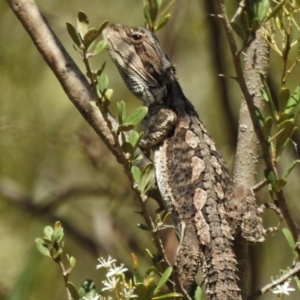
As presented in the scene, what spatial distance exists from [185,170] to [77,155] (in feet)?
10.7

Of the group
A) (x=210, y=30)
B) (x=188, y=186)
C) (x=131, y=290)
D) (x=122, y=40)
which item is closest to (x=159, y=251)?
(x=131, y=290)

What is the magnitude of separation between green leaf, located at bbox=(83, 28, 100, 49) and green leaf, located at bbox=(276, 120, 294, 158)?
80 centimetres

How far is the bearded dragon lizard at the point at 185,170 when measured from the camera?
3615 mm

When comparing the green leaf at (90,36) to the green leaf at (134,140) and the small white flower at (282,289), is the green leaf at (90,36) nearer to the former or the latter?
the green leaf at (134,140)

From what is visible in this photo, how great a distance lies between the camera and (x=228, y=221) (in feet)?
12.6

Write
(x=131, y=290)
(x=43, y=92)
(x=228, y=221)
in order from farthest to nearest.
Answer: (x=43, y=92)
(x=228, y=221)
(x=131, y=290)

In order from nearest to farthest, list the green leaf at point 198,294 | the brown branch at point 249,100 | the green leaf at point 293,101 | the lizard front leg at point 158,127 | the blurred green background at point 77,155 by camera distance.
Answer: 1. the brown branch at point 249,100
2. the green leaf at point 293,101
3. the green leaf at point 198,294
4. the lizard front leg at point 158,127
5. the blurred green background at point 77,155

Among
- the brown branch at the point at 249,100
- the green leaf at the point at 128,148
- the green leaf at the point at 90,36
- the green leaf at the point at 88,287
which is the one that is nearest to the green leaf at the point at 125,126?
the green leaf at the point at 128,148

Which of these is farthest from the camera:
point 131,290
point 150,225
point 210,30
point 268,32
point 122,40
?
point 210,30

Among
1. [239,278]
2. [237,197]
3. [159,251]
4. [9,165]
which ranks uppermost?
[159,251]

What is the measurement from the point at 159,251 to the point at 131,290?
1.21ft

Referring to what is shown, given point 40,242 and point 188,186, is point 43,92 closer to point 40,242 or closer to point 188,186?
point 188,186

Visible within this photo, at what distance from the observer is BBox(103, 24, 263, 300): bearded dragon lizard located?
3.62 meters

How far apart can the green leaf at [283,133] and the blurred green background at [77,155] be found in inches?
100
